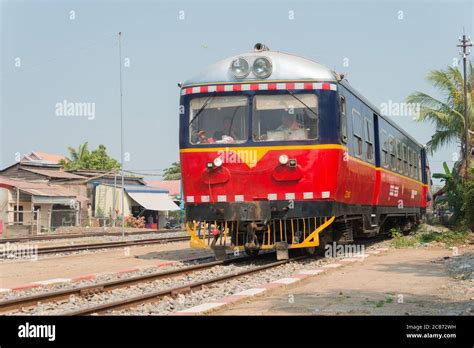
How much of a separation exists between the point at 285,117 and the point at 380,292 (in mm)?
4328

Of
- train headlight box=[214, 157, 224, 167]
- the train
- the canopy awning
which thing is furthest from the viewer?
the canopy awning

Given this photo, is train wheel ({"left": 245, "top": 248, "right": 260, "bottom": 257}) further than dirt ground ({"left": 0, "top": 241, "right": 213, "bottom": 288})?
Yes

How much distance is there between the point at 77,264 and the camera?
47.9 feet

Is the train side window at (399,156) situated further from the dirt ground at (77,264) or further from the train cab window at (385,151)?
the dirt ground at (77,264)

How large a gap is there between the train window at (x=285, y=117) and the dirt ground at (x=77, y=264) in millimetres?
3757

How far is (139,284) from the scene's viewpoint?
10.6 m

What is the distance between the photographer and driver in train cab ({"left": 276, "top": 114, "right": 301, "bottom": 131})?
12.5 metres

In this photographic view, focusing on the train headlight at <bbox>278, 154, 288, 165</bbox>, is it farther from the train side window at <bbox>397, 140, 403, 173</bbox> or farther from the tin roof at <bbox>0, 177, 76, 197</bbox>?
the tin roof at <bbox>0, 177, 76, 197</bbox>

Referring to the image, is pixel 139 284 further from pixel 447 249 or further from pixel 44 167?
pixel 44 167

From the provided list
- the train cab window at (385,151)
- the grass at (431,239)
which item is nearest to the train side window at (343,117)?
the train cab window at (385,151)

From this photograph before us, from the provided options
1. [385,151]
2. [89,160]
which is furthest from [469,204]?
[89,160]

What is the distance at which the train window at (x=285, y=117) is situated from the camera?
1248 cm

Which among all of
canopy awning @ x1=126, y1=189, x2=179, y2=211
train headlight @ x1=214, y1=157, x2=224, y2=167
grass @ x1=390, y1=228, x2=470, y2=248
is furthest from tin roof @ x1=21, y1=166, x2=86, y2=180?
train headlight @ x1=214, y1=157, x2=224, y2=167
